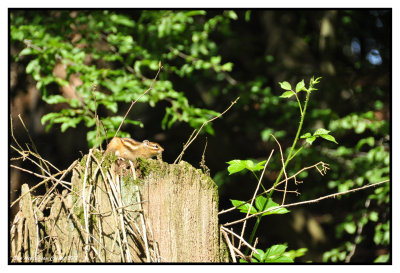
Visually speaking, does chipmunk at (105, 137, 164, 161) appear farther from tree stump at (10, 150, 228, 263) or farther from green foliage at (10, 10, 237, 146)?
green foliage at (10, 10, 237, 146)

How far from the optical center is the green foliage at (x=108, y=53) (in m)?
3.90

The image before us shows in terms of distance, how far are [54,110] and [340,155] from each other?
3.45m

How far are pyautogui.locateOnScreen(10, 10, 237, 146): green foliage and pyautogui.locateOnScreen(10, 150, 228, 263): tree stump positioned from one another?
1.85 metres

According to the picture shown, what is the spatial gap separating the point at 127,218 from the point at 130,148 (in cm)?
86

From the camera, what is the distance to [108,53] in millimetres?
4383

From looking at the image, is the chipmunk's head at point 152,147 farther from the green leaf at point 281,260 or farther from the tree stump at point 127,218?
the green leaf at point 281,260

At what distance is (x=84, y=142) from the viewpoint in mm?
5316

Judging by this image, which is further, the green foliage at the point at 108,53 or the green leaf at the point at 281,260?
the green foliage at the point at 108,53

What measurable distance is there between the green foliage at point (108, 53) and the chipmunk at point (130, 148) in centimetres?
99

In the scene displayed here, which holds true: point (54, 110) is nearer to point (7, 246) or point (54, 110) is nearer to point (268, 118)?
point (268, 118)

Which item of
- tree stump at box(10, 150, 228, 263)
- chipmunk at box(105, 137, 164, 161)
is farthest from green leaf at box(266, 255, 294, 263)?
chipmunk at box(105, 137, 164, 161)

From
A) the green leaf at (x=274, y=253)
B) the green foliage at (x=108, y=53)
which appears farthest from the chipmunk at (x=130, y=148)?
the green foliage at (x=108, y=53)

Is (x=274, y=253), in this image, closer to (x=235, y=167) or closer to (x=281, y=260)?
(x=281, y=260)

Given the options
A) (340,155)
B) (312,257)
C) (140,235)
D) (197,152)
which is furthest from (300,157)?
(140,235)
